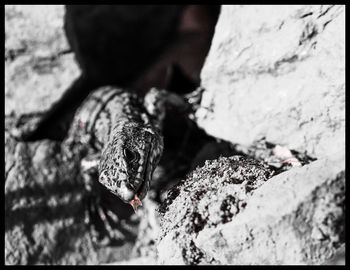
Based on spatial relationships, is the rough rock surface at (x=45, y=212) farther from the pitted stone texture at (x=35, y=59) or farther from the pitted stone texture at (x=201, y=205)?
the pitted stone texture at (x=201, y=205)

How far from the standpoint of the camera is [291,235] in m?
1.86

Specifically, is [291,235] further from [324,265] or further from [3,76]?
[3,76]

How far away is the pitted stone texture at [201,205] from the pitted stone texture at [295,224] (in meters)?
0.12

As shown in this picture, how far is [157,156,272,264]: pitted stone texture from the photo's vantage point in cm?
206

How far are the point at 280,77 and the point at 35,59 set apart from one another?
1.80 meters

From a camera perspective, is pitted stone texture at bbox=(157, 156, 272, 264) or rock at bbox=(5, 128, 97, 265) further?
rock at bbox=(5, 128, 97, 265)

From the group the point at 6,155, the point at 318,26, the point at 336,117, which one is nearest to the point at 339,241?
the point at 336,117

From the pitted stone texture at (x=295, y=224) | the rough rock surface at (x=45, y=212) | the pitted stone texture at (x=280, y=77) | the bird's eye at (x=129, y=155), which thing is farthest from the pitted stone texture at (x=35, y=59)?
the pitted stone texture at (x=295, y=224)

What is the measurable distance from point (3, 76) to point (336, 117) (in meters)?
2.37

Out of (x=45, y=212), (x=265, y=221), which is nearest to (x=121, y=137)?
(x=45, y=212)

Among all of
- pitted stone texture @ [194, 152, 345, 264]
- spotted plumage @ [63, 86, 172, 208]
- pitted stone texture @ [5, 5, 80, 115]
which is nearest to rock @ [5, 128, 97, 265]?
spotted plumage @ [63, 86, 172, 208]

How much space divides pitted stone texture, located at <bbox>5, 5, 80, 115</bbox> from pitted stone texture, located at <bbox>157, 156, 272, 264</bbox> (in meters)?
1.52

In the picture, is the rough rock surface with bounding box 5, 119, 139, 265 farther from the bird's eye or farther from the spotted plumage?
the bird's eye

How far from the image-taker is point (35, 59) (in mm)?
3379
